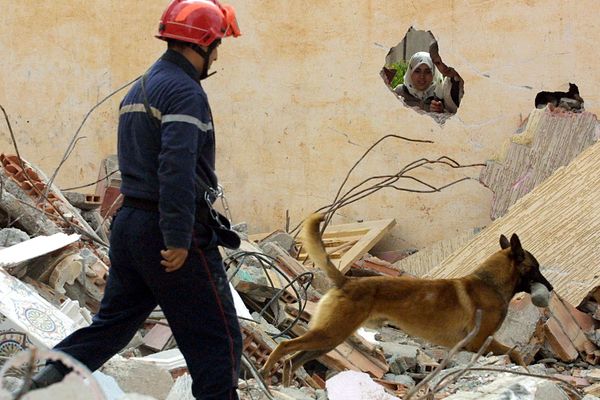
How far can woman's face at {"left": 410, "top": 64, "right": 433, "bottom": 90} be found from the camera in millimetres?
11562

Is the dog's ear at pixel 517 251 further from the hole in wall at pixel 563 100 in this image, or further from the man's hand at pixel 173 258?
the man's hand at pixel 173 258

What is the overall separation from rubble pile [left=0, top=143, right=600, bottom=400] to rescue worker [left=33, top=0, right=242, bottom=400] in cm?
77

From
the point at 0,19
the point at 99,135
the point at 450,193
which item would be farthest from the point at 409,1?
the point at 0,19

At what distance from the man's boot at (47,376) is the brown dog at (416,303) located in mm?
2104

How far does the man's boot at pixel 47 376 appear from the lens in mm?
4246

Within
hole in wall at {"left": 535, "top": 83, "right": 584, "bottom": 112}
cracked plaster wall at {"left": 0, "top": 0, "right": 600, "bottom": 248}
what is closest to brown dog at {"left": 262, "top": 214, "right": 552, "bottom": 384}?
hole in wall at {"left": 535, "top": 83, "right": 584, "bottom": 112}

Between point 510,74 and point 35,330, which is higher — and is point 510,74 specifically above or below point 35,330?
above

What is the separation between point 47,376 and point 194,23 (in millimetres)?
1478

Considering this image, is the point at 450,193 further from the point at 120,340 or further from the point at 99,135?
the point at 120,340

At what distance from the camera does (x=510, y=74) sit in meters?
10.3

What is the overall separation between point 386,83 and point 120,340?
21.7ft

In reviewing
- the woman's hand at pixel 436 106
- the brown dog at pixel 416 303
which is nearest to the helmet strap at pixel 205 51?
the brown dog at pixel 416 303

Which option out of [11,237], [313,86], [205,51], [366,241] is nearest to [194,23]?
[205,51]

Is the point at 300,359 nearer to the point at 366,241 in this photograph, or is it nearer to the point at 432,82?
the point at 366,241
